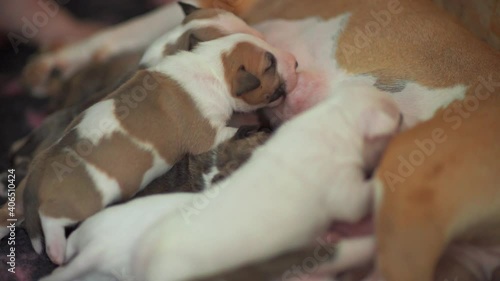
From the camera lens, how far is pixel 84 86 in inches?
84.5

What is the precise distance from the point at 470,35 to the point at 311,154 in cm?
72

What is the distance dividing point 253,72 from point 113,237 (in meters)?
0.57

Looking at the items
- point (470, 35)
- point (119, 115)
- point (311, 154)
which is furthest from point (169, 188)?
point (470, 35)

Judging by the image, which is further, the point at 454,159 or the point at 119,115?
the point at 119,115

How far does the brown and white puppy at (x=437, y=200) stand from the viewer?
1.27 m

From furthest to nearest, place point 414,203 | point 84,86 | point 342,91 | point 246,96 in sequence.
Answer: point 84,86
point 246,96
point 342,91
point 414,203

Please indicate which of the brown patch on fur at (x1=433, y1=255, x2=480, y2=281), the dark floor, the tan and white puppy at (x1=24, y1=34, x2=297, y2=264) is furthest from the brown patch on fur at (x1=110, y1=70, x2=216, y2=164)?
the brown patch on fur at (x1=433, y1=255, x2=480, y2=281)

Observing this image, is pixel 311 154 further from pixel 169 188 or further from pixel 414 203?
pixel 169 188

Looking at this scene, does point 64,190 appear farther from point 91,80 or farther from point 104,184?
point 91,80

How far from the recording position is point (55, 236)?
1.50m

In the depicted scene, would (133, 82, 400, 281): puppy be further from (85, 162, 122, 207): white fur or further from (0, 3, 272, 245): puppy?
(0, 3, 272, 245): puppy

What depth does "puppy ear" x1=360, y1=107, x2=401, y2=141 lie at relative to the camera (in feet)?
4.80

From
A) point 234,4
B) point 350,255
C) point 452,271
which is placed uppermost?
point 234,4

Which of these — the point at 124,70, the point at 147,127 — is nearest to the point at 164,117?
the point at 147,127
